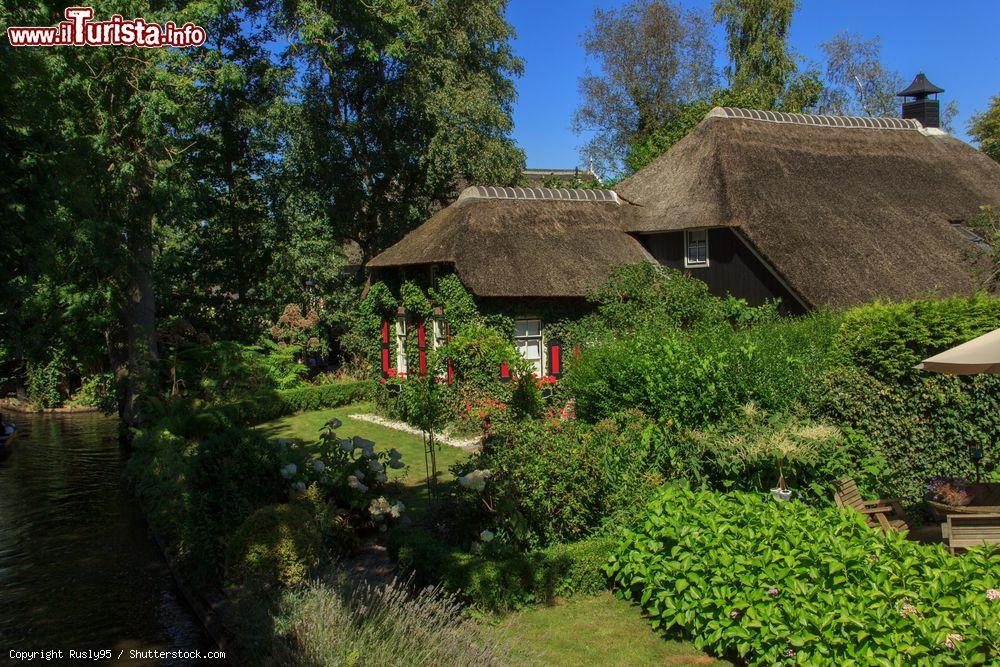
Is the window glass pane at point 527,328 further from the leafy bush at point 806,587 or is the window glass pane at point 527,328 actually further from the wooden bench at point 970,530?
the wooden bench at point 970,530

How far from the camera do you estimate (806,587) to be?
553 centimetres

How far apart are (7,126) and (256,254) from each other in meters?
15.7

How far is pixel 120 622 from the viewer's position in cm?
804

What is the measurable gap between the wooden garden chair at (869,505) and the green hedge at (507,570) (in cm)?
265

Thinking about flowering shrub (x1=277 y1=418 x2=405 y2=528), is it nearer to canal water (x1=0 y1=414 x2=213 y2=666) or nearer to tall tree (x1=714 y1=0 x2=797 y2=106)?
canal water (x1=0 y1=414 x2=213 y2=666)

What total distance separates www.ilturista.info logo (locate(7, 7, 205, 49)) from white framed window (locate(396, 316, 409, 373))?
8614 mm

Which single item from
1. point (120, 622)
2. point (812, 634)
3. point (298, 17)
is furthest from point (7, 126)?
point (298, 17)

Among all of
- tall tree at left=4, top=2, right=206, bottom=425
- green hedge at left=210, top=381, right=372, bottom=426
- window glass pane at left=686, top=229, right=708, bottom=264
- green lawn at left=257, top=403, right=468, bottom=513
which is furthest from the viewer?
green hedge at left=210, top=381, right=372, bottom=426

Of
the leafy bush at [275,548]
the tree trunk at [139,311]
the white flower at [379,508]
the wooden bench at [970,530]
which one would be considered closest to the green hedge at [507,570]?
the leafy bush at [275,548]

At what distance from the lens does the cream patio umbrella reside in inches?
289

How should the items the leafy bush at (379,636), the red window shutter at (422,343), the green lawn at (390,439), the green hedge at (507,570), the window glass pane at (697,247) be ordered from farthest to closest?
1. the red window shutter at (422,343)
2. the window glass pane at (697,247)
3. the green lawn at (390,439)
4. the green hedge at (507,570)
5. the leafy bush at (379,636)

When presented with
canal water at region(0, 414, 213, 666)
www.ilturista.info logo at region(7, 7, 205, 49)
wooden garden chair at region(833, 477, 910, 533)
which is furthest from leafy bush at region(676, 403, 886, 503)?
www.ilturista.info logo at region(7, 7, 205, 49)

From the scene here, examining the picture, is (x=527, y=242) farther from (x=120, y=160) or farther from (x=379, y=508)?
(x=379, y=508)

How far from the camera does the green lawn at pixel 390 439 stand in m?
11.7
